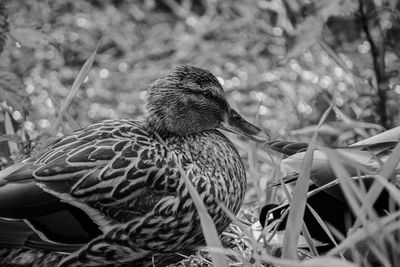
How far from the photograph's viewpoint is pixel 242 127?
10.2 ft

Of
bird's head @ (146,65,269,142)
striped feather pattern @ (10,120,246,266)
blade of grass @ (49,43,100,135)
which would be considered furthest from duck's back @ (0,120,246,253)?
blade of grass @ (49,43,100,135)

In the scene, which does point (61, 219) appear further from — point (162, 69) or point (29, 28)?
point (162, 69)

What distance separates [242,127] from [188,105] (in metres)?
0.24

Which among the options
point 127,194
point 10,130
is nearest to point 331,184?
point 127,194

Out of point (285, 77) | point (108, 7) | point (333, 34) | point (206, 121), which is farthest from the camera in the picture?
point (108, 7)

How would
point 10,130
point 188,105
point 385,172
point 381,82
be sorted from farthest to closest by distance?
point 381,82 < point 10,130 < point 188,105 < point 385,172

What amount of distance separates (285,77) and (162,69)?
3.38 feet

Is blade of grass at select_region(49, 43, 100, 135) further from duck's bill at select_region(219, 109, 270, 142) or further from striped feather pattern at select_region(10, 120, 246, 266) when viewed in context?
duck's bill at select_region(219, 109, 270, 142)

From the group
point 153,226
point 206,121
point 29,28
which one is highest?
point 29,28

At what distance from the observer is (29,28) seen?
328 cm

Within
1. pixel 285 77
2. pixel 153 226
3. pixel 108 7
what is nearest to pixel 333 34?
pixel 285 77

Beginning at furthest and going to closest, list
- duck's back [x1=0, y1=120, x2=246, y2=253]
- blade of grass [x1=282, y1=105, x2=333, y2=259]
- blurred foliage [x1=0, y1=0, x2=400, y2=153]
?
1. blurred foliage [x1=0, y1=0, x2=400, y2=153]
2. duck's back [x1=0, y1=120, x2=246, y2=253]
3. blade of grass [x1=282, y1=105, x2=333, y2=259]

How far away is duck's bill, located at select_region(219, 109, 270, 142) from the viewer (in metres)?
3.05

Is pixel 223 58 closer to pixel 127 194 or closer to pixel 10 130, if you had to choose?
pixel 10 130
